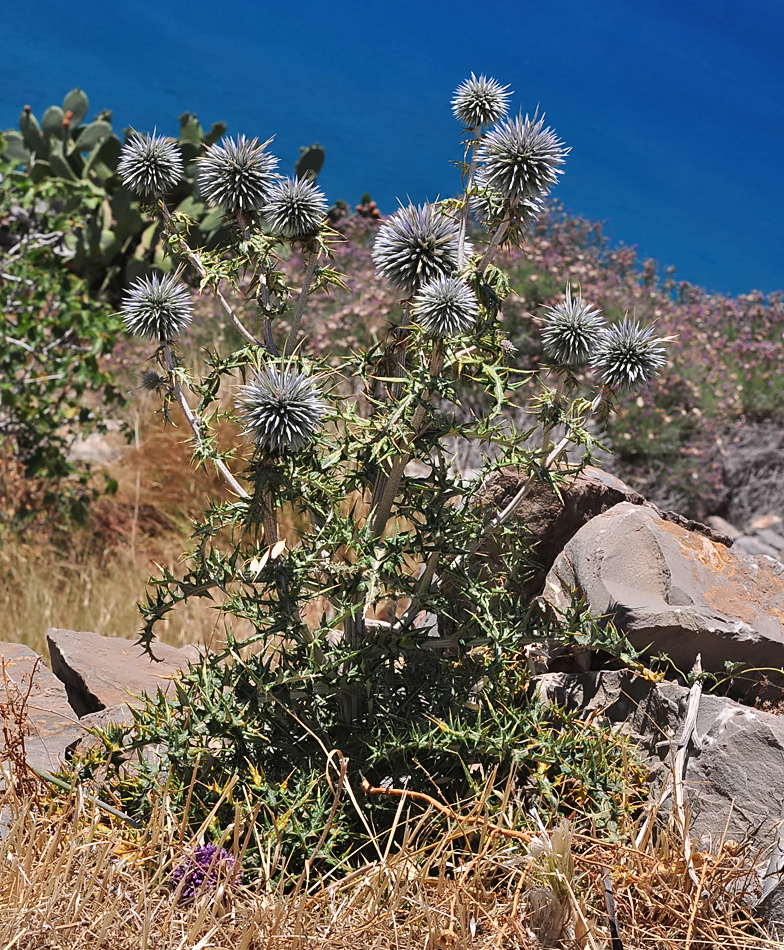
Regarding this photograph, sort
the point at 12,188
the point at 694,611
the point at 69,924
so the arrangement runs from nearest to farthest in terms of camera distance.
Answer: the point at 69,924
the point at 694,611
the point at 12,188

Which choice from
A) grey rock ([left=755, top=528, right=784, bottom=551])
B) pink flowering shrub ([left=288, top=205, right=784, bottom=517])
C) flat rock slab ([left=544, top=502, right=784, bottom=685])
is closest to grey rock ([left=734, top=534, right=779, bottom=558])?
grey rock ([left=755, top=528, right=784, bottom=551])

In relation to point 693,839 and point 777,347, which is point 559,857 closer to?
point 693,839

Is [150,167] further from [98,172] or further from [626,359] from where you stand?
[98,172]

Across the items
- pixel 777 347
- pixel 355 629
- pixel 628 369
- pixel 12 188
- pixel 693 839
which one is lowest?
pixel 693 839

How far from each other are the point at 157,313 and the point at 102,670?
4.93ft

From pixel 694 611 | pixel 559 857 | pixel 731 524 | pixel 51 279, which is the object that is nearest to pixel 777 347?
pixel 731 524

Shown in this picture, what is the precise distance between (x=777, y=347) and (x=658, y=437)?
4720 mm

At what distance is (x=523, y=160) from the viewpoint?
7.99 feet

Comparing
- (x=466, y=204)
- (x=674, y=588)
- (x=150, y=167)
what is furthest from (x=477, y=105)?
(x=674, y=588)

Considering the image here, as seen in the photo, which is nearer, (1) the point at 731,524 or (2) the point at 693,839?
(2) the point at 693,839

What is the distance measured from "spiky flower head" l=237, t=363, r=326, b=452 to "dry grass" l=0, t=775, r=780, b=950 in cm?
87

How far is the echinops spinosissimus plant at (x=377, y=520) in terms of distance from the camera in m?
2.38

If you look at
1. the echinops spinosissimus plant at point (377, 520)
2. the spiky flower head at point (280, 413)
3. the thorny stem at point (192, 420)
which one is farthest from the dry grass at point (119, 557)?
the spiky flower head at point (280, 413)

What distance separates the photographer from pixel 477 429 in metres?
2.47
